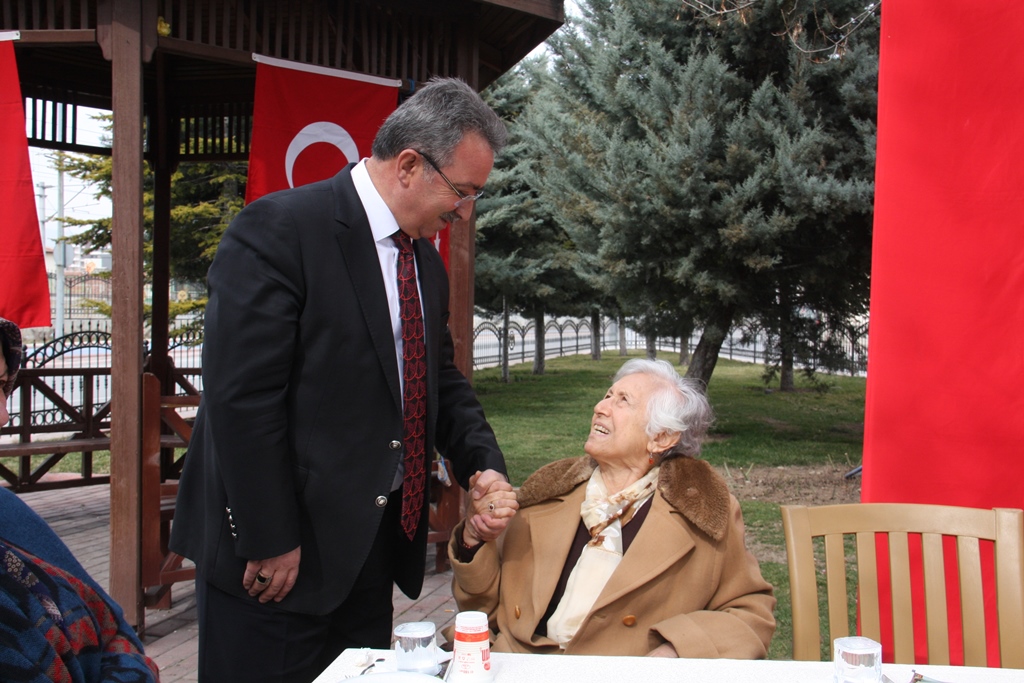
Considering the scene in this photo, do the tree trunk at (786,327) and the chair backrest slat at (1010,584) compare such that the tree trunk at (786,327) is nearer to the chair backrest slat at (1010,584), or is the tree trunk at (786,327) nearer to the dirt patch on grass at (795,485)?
the dirt patch on grass at (795,485)

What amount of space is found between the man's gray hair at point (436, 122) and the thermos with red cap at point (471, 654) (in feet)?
3.76

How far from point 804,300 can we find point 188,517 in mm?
9168

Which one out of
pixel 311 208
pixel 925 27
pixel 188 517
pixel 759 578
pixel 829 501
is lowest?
pixel 829 501

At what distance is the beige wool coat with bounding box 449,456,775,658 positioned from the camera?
2.33 meters

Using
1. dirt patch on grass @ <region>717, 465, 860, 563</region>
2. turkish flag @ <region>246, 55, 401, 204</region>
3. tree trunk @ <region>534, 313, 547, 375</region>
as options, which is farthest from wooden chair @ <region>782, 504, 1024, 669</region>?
tree trunk @ <region>534, 313, 547, 375</region>

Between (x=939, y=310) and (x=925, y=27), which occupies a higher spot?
(x=925, y=27)

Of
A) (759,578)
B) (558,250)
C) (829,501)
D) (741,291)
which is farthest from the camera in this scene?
(558,250)

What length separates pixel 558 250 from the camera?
52.5 feet

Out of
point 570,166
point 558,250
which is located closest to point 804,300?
point 570,166

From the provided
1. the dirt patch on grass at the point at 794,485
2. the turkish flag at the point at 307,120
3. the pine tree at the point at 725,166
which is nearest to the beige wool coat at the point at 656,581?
the turkish flag at the point at 307,120

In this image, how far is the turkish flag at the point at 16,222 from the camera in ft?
12.8

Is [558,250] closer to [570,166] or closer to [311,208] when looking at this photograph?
[570,166]

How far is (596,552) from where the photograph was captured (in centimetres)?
257

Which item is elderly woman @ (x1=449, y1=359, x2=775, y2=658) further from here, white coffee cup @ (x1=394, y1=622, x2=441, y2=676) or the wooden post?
the wooden post
